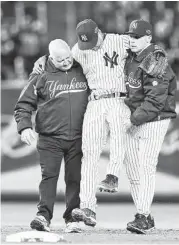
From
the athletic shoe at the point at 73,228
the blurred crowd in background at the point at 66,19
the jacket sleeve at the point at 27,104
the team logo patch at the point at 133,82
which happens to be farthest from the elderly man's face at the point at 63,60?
the blurred crowd in background at the point at 66,19

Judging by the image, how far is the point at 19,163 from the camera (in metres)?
10.7

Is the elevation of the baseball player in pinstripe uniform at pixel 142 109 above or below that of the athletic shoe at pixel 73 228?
above

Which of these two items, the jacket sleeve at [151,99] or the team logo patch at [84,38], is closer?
the jacket sleeve at [151,99]

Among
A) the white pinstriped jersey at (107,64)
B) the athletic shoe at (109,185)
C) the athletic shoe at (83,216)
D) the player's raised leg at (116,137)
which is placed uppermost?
the white pinstriped jersey at (107,64)

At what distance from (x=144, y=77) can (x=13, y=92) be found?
165 inches

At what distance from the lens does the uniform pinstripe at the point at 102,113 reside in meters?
6.78

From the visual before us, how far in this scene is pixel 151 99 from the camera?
263 inches

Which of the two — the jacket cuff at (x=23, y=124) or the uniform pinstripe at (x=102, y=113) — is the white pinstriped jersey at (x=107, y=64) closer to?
the uniform pinstripe at (x=102, y=113)

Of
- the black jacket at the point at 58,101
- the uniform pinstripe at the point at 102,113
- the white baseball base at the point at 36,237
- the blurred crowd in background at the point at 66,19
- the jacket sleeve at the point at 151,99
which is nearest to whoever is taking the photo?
the white baseball base at the point at 36,237

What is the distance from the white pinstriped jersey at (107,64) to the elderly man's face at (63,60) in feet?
0.52

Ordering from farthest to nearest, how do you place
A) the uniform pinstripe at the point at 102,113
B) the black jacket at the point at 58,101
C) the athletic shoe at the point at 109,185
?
the black jacket at the point at 58,101 < the uniform pinstripe at the point at 102,113 < the athletic shoe at the point at 109,185

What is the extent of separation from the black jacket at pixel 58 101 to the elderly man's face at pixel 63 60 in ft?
0.28

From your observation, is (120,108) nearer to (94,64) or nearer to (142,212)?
(94,64)

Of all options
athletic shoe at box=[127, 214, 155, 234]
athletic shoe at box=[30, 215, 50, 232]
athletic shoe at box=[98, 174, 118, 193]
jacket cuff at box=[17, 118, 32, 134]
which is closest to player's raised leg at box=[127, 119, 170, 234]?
athletic shoe at box=[127, 214, 155, 234]
